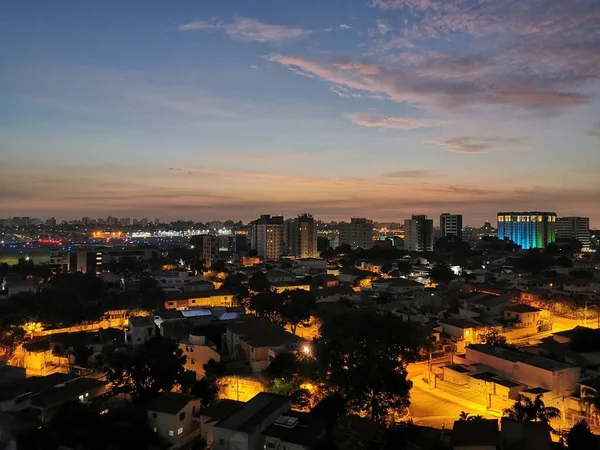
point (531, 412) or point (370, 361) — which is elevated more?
point (370, 361)

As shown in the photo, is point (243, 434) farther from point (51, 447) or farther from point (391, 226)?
point (391, 226)

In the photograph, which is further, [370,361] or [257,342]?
[257,342]

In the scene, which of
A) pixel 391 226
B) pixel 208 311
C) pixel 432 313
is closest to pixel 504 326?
pixel 432 313

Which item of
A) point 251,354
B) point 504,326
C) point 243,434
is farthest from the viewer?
point 504,326

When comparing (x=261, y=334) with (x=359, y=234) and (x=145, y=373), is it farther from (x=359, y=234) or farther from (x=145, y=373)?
(x=359, y=234)

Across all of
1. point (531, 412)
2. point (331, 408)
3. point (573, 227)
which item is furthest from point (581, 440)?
point (573, 227)

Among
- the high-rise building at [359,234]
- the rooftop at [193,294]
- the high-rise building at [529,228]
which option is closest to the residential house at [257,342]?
the rooftop at [193,294]

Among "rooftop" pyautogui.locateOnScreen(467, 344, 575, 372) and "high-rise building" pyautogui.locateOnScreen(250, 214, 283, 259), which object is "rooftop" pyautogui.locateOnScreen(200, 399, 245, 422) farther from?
"high-rise building" pyautogui.locateOnScreen(250, 214, 283, 259)
